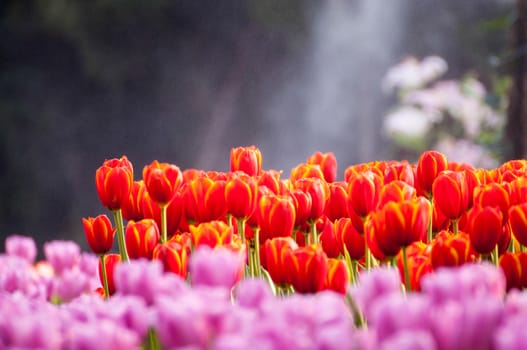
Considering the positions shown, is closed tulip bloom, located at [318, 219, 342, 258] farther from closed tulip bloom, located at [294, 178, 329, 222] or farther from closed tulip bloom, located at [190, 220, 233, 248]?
closed tulip bloom, located at [190, 220, 233, 248]

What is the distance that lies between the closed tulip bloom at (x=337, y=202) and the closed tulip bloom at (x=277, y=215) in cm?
13

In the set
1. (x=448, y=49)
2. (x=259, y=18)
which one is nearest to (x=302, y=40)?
(x=259, y=18)

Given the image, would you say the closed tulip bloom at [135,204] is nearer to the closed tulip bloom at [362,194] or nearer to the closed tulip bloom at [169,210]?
the closed tulip bloom at [169,210]

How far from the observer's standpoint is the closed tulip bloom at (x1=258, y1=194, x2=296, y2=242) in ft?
2.39

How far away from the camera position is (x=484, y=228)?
0.66 meters

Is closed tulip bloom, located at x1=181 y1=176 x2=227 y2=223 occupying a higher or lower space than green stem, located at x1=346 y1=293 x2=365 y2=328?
higher

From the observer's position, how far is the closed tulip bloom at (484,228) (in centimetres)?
66

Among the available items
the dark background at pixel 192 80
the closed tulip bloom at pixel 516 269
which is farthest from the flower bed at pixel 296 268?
the dark background at pixel 192 80

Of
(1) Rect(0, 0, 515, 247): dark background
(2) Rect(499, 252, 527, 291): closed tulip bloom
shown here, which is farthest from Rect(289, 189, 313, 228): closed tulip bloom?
(1) Rect(0, 0, 515, 247): dark background

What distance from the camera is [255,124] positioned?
5.32 metres

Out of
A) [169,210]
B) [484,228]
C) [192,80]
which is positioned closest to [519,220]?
[484,228]

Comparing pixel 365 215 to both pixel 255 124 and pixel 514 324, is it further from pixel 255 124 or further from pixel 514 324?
pixel 255 124

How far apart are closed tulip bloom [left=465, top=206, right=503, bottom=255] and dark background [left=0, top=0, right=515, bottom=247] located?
417 cm

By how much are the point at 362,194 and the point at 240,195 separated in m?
0.12
